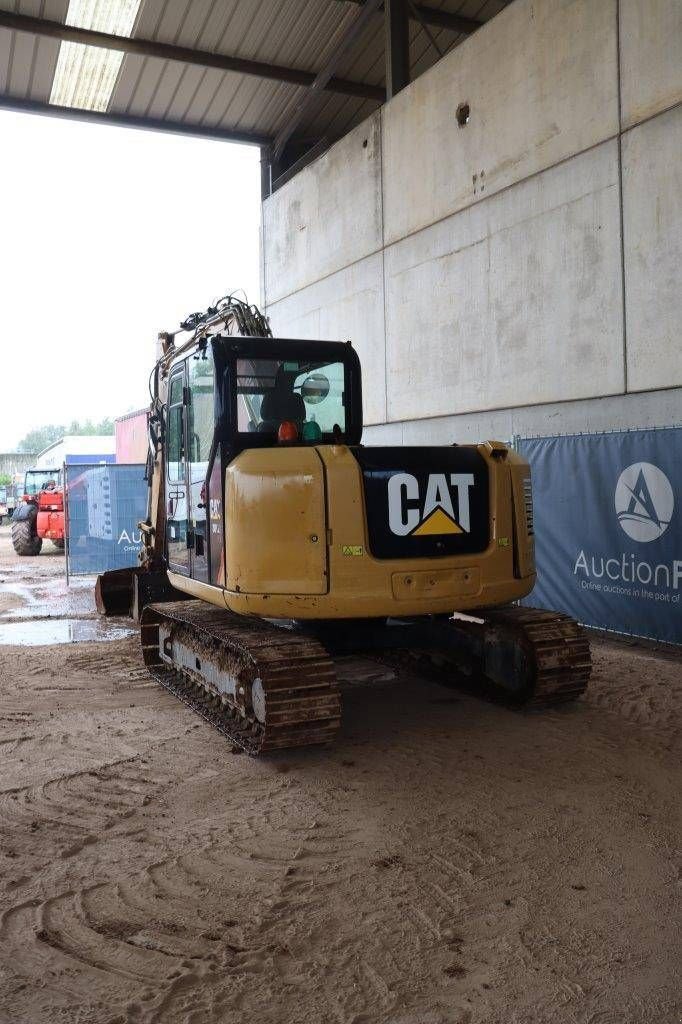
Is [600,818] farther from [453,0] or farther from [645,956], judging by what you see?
[453,0]

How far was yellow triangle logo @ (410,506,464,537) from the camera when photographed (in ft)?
18.7

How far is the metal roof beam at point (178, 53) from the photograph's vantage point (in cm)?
1370

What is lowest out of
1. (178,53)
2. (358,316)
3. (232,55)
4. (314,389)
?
(314,389)

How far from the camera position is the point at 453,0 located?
14797 millimetres

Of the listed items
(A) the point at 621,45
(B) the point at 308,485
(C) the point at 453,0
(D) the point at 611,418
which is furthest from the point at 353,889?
(C) the point at 453,0

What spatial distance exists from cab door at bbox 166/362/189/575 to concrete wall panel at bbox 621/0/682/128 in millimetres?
5868

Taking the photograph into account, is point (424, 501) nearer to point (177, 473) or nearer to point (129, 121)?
point (177, 473)

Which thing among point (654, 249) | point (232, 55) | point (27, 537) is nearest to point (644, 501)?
point (654, 249)

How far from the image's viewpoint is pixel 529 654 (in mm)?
6191

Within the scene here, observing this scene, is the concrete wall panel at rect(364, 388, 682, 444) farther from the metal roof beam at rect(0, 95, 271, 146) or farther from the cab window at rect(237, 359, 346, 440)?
the metal roof beam at rect(0, 95, 271, 146)

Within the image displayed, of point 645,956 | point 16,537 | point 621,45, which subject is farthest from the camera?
point 16,537

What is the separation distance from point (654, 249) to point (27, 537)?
16.2 metres

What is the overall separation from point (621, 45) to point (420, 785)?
27.1 ft

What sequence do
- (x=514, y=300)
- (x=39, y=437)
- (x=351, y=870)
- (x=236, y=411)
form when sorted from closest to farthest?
(x=351, y=870)
(x=236, y=411)
(x=514, y=300)
(x=39, y=437)
